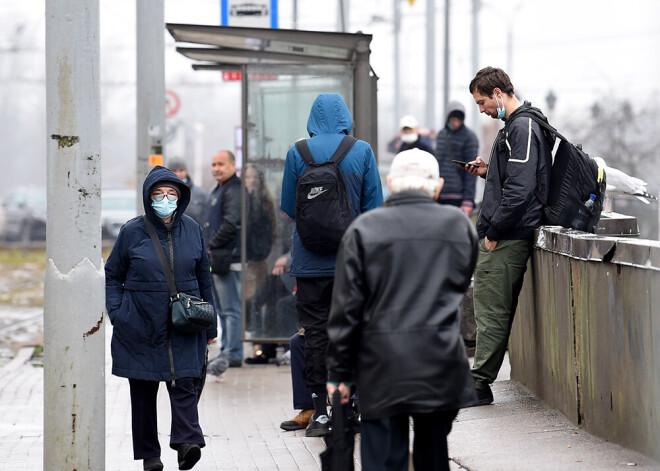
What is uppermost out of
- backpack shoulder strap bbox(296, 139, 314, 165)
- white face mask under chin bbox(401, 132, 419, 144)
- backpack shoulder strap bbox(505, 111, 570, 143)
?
white face mask under chin bbox(401, 132, 419, 144)

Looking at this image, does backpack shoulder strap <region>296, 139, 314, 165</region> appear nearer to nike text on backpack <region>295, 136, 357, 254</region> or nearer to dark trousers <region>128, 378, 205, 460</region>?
nike text on backpack <region>295, 136, 357, 254</region>

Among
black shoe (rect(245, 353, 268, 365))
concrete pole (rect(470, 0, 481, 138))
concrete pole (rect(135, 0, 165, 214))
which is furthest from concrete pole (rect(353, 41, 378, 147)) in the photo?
concrete pole (rect(470, 0, 481, 138))

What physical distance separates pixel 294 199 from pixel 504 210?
4.13 feet

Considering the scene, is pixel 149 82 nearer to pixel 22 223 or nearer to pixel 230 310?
pixel 230 310

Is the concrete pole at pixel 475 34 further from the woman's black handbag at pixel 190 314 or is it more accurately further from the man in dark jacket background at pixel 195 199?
the woman's black handbag at pixel 190 314

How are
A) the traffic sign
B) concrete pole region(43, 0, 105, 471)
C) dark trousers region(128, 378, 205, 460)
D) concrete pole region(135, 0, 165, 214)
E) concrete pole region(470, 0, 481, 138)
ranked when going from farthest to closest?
1. concrete pole region(470, 0, 481, 138)
2. the traffic sign
3. concrete pole region(135, 0, 165, 214)
4. dark trousers region(128, 378, 205, 460)
5. concrete pole region(43, 0, 105, 471)

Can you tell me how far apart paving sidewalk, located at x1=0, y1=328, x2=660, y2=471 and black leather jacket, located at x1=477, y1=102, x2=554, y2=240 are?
1.14 m

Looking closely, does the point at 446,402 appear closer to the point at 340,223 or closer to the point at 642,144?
the point at 340,223

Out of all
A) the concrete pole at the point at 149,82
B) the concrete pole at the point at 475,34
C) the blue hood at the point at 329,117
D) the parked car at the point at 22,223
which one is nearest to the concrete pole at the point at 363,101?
the concrete pole at the point at 149,82

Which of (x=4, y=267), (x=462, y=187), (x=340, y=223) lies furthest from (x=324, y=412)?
(x=4, y=267)

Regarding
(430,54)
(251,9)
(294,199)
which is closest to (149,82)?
(251,9)

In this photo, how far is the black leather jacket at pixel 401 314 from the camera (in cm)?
461

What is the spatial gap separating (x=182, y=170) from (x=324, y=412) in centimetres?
621

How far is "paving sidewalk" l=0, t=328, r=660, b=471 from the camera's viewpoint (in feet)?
20.4
